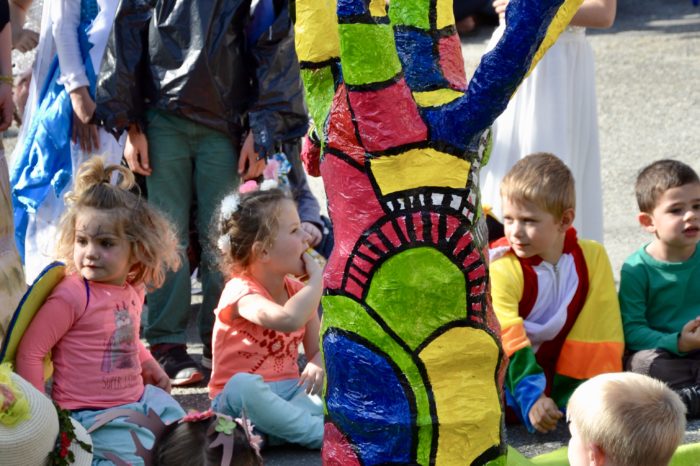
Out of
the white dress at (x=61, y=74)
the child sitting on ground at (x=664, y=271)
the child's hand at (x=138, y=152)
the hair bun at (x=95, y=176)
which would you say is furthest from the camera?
the white dress at (x=61, y=74)

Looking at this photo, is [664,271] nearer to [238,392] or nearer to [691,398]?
[691,398]

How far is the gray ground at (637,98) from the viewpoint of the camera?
7662 millimetres

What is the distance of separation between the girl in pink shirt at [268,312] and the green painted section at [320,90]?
139 centimetres

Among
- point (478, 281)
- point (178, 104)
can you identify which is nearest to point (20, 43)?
point (178, 104)

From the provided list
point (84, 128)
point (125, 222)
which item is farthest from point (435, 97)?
point (84, 128)

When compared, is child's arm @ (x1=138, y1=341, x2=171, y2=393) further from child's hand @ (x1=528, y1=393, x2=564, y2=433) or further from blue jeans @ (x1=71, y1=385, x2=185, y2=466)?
child's hand @ (x1=528, y1=393, x2=564, y2=433)

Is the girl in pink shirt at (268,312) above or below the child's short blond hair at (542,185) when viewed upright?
below

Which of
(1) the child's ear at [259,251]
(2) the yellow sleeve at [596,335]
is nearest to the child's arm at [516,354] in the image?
(2) the yellow sleeve at [596,335]

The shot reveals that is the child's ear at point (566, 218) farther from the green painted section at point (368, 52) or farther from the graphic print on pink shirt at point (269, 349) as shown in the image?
the green painted section at point (368, 52)

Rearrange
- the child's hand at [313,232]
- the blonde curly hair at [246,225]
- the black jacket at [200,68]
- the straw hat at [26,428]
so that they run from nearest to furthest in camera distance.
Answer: the straw hat at [26,428] < the blonde curly hair at [246,225] < the black jacket at [200,68] < the child's hand at [313,232]

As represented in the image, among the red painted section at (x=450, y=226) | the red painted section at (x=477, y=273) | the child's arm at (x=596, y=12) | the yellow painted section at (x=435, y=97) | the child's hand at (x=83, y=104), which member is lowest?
the red painted section at (x=477, y=273)

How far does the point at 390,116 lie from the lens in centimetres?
286

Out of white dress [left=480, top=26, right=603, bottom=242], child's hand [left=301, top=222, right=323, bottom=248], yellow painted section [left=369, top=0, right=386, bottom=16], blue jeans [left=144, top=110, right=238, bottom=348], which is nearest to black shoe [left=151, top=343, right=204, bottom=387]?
blue jeans [left=144, top=110, right=238, bottom=348]

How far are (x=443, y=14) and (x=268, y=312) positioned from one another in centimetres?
159
